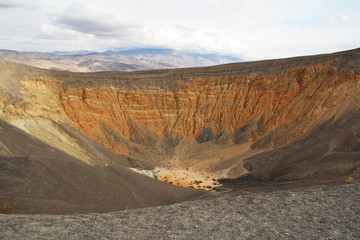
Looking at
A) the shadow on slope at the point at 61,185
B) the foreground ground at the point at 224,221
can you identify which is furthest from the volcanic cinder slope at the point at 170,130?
the foreground ground at the point at 224,221

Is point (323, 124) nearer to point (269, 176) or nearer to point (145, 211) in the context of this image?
point (269, 176)

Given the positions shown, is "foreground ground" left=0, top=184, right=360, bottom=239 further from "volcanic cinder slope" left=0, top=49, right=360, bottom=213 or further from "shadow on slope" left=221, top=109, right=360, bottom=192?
"shadow on slope" left=221, top=109, right=360, bottom=192

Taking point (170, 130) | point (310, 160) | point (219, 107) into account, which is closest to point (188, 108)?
point (170, 130)

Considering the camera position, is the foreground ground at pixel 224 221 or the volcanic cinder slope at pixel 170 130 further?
the volcanic cinder slope at pixel 170 130

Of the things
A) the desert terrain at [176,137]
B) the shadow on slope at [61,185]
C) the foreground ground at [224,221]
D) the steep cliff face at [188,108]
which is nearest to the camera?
the foreground ground at [224,221]

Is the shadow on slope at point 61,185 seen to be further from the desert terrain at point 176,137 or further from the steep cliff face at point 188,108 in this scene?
the steep cliff face at point 188,108

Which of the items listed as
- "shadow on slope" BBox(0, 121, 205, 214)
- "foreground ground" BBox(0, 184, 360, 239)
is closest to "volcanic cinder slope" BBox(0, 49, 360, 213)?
"shadow on slope" BBox(0, 121, 205, 214)
